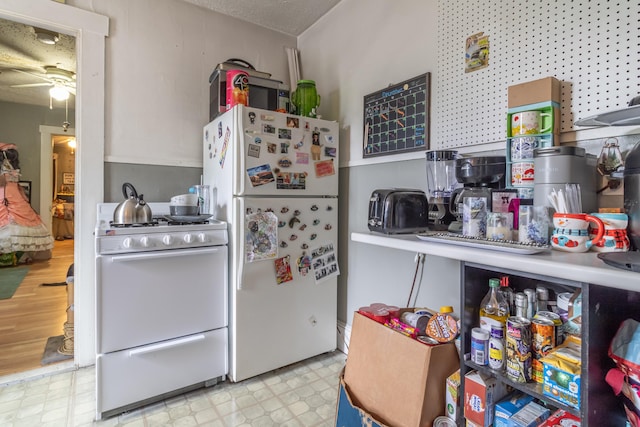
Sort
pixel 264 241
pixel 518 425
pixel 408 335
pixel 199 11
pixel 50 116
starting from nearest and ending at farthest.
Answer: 1. pixel 518 425
2. pixel 408 335
3. pixel 264 241
4. pixel 199 11
5. pixel 50 116

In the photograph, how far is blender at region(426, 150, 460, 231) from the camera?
1469 millimetres

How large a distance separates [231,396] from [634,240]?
6.25ft

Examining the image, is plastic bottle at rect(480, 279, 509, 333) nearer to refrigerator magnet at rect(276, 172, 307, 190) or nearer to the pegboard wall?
the pegboard wall

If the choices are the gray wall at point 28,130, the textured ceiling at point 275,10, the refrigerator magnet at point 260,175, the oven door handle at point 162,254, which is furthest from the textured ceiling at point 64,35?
the oven door handle at point 162,254

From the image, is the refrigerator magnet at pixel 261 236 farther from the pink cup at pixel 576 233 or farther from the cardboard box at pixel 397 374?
the pink cup at pixel 576 233

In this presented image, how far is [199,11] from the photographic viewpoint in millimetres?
2400

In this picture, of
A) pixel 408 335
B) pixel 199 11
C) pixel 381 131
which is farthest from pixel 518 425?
pixel 199 11

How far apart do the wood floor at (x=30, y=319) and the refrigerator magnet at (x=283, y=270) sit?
5.40ft

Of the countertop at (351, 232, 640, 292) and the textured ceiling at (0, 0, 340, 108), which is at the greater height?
the textured ceiling at (0, 0, 340, 108)

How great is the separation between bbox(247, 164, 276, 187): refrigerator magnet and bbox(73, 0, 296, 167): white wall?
740 millimetres

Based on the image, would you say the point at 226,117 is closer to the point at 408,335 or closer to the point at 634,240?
the point at 408,335

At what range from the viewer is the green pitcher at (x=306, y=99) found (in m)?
2.23

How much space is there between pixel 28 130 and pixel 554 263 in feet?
23.2

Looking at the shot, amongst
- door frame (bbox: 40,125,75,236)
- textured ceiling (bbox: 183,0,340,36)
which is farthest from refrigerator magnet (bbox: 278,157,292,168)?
door frame (bbox: 40,125,75,236)
